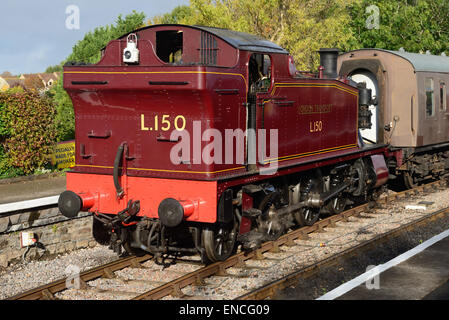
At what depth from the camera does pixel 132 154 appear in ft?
26.9

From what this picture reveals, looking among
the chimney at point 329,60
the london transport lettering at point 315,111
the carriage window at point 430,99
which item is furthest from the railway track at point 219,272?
the carriage window at point 430,99

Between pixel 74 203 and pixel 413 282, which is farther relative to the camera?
pixel 74 203

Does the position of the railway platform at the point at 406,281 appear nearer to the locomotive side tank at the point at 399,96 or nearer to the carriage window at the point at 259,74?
the carriage window at the point at 259,74

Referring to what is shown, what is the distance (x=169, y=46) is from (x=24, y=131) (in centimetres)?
768

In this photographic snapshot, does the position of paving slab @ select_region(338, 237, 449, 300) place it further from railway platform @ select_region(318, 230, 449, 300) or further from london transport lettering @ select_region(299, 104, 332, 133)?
london transport lettering @ select_region(299, 104, 332, 133)

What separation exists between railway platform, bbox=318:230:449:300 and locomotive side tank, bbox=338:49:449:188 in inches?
221

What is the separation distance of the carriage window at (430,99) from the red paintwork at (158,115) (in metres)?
6.62

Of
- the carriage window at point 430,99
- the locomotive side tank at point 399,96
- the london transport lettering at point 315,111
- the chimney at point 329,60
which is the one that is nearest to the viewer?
the london transport lettering at point 315,111

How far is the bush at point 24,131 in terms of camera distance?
14.5m

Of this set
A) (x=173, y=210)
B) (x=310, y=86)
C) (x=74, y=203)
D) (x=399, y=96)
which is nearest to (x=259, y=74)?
(x=310, y=86)

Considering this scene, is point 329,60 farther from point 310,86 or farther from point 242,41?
point 242,41

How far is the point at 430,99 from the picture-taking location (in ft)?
48.1

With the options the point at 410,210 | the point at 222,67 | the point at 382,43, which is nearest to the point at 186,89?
the point at 222,67
